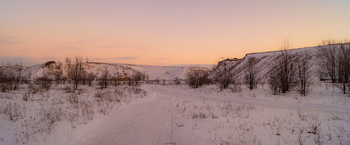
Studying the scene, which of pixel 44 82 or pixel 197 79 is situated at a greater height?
pixel 197 79

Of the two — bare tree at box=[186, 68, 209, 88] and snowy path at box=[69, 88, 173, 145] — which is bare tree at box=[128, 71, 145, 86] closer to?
bare tree at box=[186, 68, 209, 88]

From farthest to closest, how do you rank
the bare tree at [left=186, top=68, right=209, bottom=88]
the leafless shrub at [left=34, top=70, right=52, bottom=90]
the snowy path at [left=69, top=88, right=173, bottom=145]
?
the bare tree at [left=186, top=68, right=209, bottom=88] → the leafless shrub at [left=34, top=70, right=52, bottom=90] → the snowy path at [left=69, top=88, right=173, bottom=145]

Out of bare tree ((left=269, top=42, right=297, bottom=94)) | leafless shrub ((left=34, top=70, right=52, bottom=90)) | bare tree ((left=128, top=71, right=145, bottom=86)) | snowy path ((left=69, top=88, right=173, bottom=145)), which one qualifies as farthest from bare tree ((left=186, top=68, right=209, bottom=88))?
snowy path ((left=69, top=88, right=173, bottom=145))

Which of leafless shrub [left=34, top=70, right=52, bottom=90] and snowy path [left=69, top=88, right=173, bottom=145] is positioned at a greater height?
leafless shrub [left=34, top=70, right=52, bottom=90]

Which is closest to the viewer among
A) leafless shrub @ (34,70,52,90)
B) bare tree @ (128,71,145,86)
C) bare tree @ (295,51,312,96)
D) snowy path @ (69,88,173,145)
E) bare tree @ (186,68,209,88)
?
snowy path @ (69,88,173,145)

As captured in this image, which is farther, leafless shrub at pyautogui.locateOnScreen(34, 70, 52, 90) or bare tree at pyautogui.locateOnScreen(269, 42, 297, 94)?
leafless shrub at pyautogui.locateOnScreen(34, 70, 52, 90)

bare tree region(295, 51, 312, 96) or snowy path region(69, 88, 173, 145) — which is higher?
bare tree region(295, 51, 312, 96)

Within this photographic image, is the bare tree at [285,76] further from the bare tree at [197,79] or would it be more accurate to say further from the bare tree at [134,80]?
the bare tree at [134,80]

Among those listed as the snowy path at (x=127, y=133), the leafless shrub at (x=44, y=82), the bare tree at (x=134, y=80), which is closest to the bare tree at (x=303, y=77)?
the snowy path at (x=127, y=133)

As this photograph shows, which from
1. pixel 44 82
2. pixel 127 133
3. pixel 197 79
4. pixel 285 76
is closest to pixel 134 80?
pixel 44 82

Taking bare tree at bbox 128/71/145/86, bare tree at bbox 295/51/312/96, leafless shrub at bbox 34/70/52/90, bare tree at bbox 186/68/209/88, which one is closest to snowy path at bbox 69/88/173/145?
bare tree at bbox 295/51/312/96

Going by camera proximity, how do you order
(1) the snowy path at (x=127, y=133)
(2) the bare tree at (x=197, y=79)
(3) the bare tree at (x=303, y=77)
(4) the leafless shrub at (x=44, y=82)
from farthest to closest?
(2) the bare tree at (x=197, y=79)
(4) the leafless shrub at (x=44, y=82)
(3) the bare tree at (x=303, y=77)
(1) the snowy path at (x=127, y=133)

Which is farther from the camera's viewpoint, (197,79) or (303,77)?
(197,79)

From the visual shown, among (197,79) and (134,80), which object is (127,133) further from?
(134,80)
